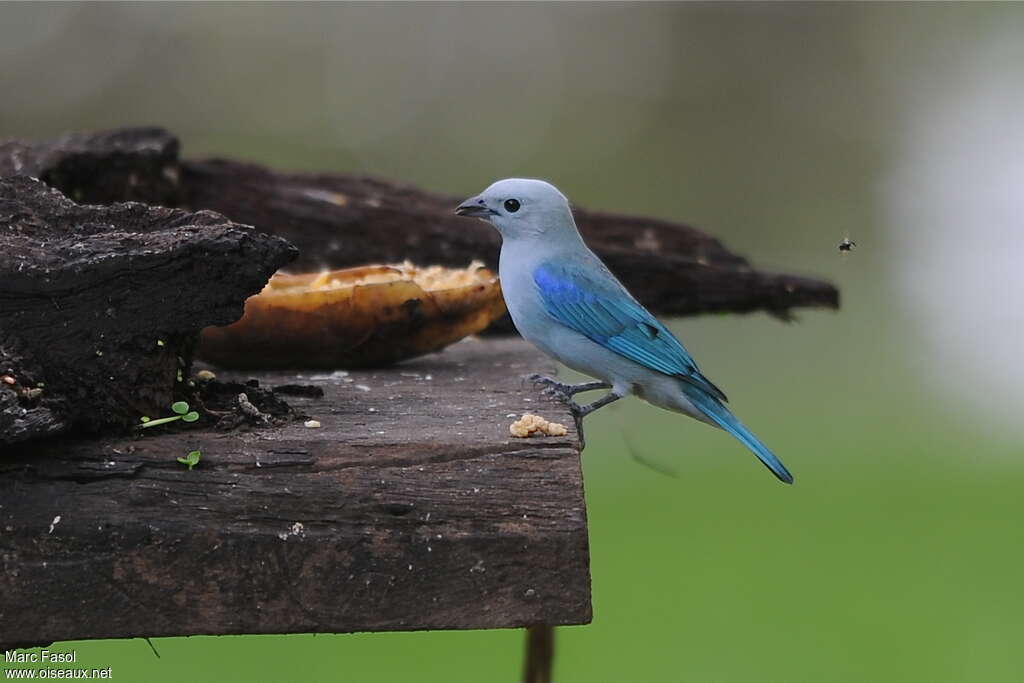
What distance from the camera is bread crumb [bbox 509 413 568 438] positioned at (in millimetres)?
1837

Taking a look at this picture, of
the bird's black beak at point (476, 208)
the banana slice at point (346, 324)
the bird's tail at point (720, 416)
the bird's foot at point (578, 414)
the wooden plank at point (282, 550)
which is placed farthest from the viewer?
the bird's black beak at point (476, 208)

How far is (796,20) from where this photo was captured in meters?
9.16

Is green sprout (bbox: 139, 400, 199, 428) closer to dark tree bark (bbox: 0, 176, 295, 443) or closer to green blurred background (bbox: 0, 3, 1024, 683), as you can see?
dark tree bark (bbox: 0, 176, 295, 443)

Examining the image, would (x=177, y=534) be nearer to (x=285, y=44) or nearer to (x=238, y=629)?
(x=238, y=629)

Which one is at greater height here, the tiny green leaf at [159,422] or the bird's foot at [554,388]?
the tiny green leaf at [159,422]

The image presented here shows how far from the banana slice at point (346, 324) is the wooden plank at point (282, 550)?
0.98 meters

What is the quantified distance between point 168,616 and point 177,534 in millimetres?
109

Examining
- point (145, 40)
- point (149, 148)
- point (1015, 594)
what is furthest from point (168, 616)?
point (145, 40)

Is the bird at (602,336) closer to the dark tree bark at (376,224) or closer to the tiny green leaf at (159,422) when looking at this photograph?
the dark tree bark at (376,224)

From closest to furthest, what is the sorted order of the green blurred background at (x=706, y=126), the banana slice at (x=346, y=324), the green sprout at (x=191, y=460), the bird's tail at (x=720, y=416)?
the green sprout at (x=191, y=460) < the bird's tail at (x=720, y=416) < the banana slice at (x=346, y=324) < the green blurred background at (x=706, y=126)

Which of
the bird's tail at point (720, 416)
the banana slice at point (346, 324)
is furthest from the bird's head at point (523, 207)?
the bird's tail at point (720, 416)

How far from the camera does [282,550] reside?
1.62 m

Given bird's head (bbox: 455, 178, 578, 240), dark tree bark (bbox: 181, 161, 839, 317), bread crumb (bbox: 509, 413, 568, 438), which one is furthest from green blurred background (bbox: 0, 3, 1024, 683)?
bread crumb (bbox: 509, 413, 568, 438)

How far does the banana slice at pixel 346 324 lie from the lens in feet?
8.77
